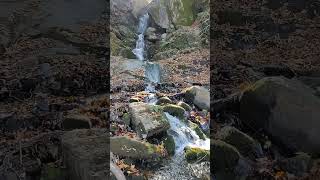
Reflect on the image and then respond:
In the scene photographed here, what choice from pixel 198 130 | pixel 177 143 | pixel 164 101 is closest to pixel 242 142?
pixel 198 130

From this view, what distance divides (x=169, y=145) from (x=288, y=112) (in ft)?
5.65

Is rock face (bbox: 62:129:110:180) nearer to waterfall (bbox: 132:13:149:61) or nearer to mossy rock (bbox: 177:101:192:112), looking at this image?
mossy rock (bbox: 177:101:192:112)

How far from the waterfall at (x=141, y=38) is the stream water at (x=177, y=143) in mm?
226

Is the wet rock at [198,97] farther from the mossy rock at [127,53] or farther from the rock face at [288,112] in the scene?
the mossy rock at [127,53]

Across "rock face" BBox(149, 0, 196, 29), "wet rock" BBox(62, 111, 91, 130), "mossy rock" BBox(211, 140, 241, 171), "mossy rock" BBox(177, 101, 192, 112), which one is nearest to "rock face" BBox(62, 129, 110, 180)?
"wet rock" BBox(62, 111, 91, 130)

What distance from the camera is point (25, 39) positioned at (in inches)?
234

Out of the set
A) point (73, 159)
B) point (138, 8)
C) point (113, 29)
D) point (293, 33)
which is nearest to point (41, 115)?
point (73, 159)

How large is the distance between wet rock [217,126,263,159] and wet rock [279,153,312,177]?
0.36 m

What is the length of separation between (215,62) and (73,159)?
2.72 m

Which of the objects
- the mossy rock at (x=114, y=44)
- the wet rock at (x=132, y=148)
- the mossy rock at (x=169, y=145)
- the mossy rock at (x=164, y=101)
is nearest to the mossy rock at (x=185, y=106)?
the mossy rock at (x=164, y=101)

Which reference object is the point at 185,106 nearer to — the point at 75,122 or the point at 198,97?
the point at 198,97

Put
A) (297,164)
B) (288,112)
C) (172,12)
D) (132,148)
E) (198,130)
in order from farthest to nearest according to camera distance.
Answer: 1. (172,12)
2. (198,130)
3. (132,148)
4. (288,112)
5. (297,164)

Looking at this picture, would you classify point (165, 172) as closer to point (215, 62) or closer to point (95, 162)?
point (95, 162)

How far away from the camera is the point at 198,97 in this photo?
6.10 metres
